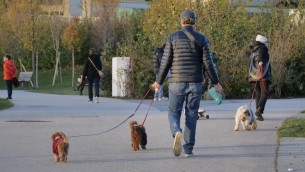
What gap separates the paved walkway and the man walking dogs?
0.49 metres

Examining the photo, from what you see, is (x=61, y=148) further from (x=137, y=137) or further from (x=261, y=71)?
(x=261, y=71)

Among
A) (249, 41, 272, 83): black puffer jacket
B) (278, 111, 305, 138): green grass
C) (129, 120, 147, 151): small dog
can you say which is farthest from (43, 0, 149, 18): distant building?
(129, 120, 147, 151): small dog

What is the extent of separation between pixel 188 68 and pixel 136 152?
152 cm

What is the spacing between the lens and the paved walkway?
9.03 m

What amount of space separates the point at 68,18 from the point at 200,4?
20.7 meters

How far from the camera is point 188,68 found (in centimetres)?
962

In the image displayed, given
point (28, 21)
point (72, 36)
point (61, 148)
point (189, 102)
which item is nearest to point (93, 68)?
point (189, 102)

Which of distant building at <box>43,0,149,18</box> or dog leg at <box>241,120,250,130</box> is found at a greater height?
distant building at <box>43,0,149,18</box>

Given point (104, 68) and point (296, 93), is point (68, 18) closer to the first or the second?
point (104, 68)

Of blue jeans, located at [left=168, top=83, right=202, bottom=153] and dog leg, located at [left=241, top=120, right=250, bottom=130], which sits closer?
blue jeans, located at [left=168, top=83, right=202, bottom=153]

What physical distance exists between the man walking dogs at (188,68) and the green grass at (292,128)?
269 cm

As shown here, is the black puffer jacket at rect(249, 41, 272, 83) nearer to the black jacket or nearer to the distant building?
the black jacket

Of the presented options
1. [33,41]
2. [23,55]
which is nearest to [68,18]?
[23,55]

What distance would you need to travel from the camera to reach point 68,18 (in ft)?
144
